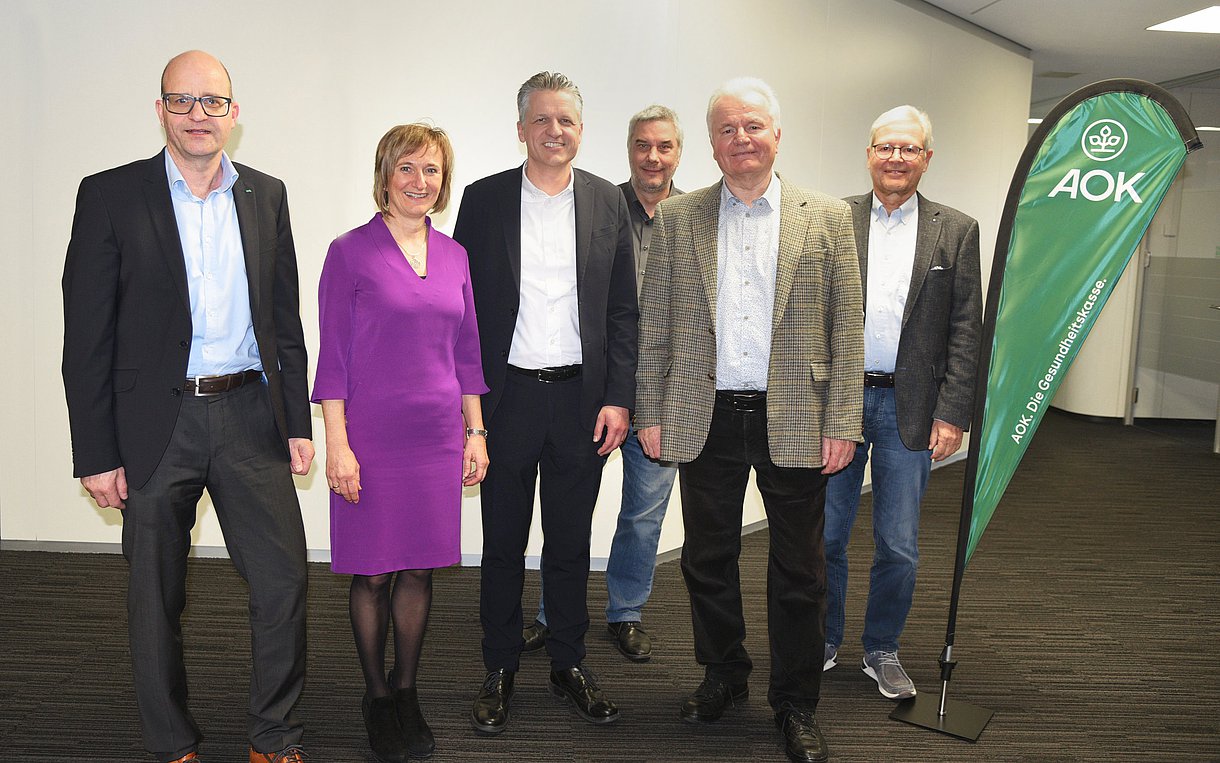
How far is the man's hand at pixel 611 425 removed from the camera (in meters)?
2.80

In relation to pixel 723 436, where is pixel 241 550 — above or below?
below

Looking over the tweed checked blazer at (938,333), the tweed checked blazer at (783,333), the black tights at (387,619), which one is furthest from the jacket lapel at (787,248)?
the black tights at (387,619)

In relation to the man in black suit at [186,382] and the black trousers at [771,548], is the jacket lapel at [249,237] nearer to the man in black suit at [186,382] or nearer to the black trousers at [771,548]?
the man in black suit at [186,382]

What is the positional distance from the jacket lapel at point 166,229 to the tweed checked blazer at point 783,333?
4.09ft

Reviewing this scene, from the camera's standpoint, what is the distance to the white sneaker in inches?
122

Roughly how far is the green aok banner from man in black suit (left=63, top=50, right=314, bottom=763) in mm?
2019

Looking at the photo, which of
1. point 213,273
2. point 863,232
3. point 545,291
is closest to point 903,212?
point 863,232

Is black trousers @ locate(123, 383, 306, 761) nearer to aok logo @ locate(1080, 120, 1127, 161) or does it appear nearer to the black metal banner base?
the black metal banner base

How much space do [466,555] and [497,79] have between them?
2.19 meters

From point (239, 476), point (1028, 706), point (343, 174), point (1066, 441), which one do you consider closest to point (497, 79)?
point (343, 174)

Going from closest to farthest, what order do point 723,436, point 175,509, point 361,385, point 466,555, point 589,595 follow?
1. point 175,509
2. point 361,385
3. point 723,436
4. point 589,595
5. point 466,555

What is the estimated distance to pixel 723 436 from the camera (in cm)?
273

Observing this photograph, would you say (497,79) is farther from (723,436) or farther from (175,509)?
(175,509)

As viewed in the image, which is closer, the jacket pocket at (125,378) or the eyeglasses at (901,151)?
the jacket pocket at (125,378)
